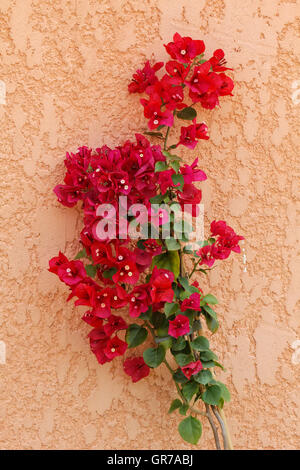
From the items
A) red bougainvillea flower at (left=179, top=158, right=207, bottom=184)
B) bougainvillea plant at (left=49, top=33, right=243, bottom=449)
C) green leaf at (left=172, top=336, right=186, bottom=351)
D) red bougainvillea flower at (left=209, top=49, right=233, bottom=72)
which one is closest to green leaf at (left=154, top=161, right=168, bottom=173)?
bougainvillea plant at (left=49, top=33, right=243, bottom=449)

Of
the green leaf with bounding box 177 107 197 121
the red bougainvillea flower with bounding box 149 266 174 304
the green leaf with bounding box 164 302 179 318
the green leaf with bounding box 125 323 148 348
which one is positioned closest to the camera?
the red bougainvillea flower with bounding box 149 266 174 304

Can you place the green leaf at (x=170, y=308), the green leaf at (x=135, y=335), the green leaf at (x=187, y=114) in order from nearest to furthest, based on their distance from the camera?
the green leaf at (x=170, y=308) → the green leaf at (x=135, y=335) → the green leaf at (x=187, y=114)

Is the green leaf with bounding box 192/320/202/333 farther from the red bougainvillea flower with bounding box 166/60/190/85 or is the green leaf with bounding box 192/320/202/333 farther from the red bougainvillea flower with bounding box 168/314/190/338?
the red bougainvillea flower with bounding box 166/60/190/85

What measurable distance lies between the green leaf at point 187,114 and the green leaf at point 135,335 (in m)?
1.22

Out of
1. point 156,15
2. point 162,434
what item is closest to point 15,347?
point 162,434

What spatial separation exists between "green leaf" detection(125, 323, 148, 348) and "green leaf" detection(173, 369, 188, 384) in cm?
26

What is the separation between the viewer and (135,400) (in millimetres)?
2416

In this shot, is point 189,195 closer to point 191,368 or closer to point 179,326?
point 179,326

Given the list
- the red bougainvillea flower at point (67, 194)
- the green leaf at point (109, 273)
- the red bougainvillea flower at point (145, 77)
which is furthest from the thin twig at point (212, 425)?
the red bougainvillea flower at point (145, 77)

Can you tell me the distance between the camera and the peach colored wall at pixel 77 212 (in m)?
2.30

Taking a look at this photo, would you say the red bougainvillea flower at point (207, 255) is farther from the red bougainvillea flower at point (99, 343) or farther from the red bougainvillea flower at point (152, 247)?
the red bougainvillea flower at point (99, 343)

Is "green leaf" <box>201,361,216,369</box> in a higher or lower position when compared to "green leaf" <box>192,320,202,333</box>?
lower

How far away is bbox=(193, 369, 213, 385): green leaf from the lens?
211 cm

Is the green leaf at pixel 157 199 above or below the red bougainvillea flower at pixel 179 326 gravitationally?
above
